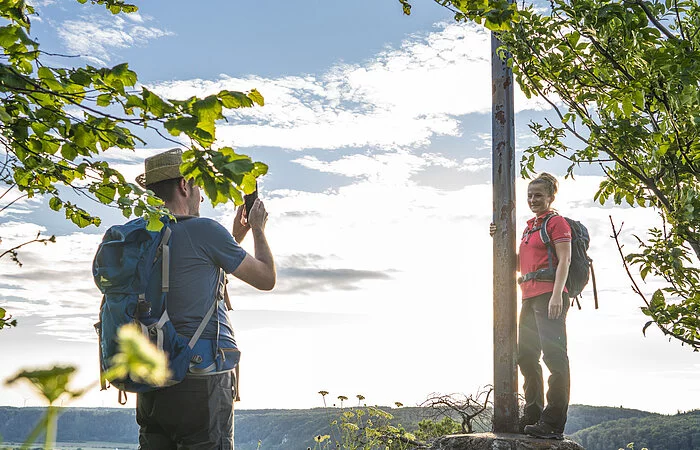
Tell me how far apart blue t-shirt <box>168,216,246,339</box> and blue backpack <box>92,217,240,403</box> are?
4 centimetres

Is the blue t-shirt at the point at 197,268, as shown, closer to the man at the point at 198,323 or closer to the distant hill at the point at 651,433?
the man at the point at 198,323

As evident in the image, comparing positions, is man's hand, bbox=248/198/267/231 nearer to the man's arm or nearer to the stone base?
the man's arm

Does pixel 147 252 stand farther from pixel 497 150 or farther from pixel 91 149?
pixel 497 150

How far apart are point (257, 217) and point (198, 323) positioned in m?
0.67

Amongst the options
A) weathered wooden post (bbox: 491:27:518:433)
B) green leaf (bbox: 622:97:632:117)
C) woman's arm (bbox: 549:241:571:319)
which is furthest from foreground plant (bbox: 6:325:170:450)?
weathered wooden post (bbox: 491:27:518:433)

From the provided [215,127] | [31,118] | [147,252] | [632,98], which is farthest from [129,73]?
[632,98]

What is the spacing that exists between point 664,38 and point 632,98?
0.42m

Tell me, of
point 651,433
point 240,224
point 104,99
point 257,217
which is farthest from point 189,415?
point 651,433

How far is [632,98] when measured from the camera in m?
3.33

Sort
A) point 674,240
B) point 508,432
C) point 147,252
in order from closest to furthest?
1. point 147,252
2. point 674,240
3. point 508,432

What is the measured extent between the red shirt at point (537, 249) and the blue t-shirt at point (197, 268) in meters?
3.46

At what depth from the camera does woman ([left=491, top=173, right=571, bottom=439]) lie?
5.39m

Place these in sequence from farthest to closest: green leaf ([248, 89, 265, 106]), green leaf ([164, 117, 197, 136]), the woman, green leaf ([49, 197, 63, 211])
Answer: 1. the woman
2. green leaf ([49, 197, 63, 211])
3. green leaf ([248, 89, 265, 106])
4. green leaf ([164, 117, 197, 136])

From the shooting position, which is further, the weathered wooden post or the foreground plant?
the weathered wooden post
